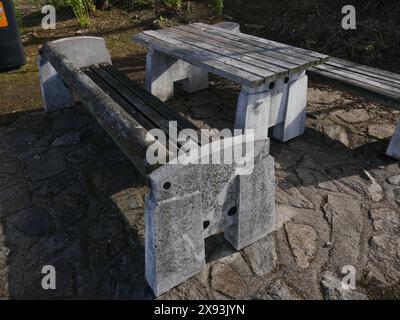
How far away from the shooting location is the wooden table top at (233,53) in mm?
2830

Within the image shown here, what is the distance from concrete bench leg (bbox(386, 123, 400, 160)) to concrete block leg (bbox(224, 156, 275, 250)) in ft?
4.78

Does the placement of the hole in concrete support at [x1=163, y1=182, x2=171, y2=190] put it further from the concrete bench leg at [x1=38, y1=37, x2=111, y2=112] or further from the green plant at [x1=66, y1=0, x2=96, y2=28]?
the green plant at [x1=66, y1=0, x2=96, y2=28]

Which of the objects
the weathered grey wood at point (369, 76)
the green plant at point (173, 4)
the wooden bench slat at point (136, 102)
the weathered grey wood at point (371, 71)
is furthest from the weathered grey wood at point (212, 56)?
the green plant at point (173, 4)

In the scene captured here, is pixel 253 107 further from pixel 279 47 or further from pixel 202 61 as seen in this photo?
pixel 279 47

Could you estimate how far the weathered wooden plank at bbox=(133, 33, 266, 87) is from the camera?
8.96 ft

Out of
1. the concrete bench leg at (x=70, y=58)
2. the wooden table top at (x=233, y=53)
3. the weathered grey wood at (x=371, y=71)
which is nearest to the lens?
the wooden table top at (x=233, y=53)

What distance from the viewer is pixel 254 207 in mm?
2250

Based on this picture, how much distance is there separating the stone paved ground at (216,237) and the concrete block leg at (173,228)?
0.12 metres

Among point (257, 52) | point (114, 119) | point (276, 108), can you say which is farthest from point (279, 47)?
point (114, 119)

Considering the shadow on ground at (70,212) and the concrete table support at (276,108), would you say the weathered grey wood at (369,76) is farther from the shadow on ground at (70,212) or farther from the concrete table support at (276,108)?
the shadow on ground at (70,212)

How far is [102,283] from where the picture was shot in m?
2.15

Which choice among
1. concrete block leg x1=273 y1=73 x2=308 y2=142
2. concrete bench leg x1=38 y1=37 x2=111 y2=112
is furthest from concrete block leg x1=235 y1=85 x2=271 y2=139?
concrete bench leg x1=38 y1=37 x2=111 y2=112

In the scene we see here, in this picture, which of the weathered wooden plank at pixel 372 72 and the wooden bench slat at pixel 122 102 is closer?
the wooden bench slat at pixel 122 102

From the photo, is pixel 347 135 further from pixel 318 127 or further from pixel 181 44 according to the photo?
pixel 181 44
